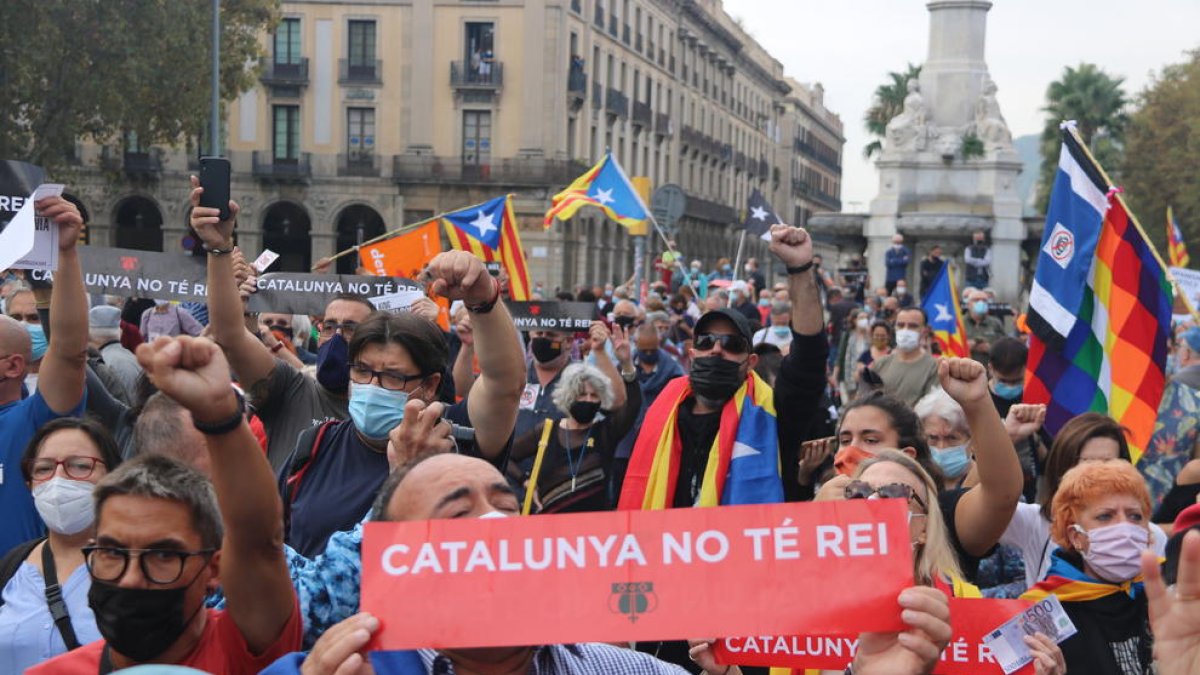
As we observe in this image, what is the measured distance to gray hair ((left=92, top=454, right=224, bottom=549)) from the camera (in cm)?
318

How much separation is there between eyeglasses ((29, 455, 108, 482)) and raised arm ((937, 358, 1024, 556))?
7.88ft

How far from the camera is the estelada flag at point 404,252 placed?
13344 millimetres

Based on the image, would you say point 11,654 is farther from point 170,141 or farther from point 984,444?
point 170,141

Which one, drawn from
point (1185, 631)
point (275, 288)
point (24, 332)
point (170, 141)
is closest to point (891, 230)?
point (170, 141)

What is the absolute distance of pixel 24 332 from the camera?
5480 mm

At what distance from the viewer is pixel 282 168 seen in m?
49.0

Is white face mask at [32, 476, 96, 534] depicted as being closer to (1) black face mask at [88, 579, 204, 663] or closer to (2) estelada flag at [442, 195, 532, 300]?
(1) black face mask at [88, 579, 204, 663]

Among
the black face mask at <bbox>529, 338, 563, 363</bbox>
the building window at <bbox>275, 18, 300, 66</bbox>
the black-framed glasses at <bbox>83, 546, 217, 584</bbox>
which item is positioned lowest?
the black face mask at <bbox>529, 338, 563, 363</bbox>

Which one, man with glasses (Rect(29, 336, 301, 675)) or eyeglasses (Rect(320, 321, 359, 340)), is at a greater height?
eyeglasses (Rect(320, 321, 359, 340))

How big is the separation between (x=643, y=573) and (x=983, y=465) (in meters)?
1.86

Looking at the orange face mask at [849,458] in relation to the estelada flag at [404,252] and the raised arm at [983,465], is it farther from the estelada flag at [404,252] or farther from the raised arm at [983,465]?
the estelada flag at [404,252]

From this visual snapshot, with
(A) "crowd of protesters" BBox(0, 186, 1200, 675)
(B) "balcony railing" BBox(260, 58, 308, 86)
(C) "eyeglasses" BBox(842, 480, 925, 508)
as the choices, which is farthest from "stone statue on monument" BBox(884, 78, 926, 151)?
(B) "balcony railing" BBox(260, 58, 308, 86)

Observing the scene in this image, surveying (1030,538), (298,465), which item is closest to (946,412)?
(1030,538)

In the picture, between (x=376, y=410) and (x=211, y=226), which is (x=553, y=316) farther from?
(x=376, y=410)
